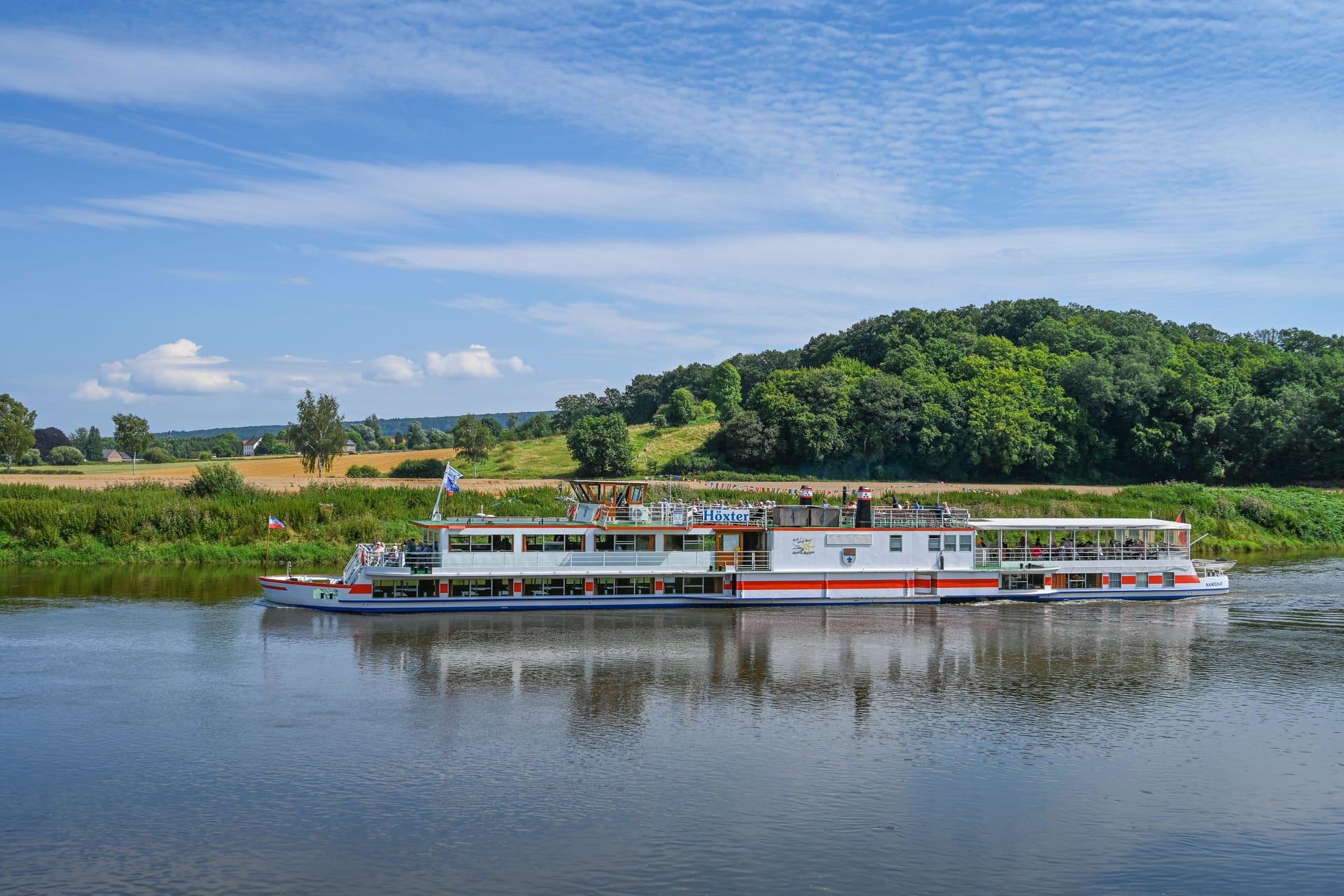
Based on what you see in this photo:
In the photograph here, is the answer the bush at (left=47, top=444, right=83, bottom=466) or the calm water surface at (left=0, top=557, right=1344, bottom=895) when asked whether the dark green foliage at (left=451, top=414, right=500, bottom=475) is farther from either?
the bush at (left=47, top=444, right=83, bottom=466)

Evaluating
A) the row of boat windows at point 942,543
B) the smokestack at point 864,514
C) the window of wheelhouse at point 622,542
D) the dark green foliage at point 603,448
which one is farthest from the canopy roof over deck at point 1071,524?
the dark green foliage at point 603,448

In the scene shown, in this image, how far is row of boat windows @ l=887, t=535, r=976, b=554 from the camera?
53.8 m

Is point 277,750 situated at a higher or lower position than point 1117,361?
lower

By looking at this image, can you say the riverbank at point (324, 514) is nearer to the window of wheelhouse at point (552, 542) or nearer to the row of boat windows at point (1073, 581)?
the window of wheelhouse at point (552, 542)

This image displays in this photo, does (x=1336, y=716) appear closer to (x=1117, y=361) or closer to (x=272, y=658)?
(x=272, y=658)

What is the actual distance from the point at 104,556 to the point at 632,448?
6200 cm

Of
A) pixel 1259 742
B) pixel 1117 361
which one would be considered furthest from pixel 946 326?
pixel 1259 742

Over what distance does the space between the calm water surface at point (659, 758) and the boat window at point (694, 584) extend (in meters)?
5.70

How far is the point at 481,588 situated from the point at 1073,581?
Answer: 30017 mm

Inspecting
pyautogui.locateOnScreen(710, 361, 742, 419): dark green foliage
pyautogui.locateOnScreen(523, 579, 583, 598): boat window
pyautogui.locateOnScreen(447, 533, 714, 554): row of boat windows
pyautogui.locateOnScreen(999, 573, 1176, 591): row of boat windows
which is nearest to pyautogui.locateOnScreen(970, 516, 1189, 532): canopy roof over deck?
pyautogui.locateOnScreen(999, 573, 1176, 591): row of boat windows

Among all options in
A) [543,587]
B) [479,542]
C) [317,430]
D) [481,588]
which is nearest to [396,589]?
[481,588]

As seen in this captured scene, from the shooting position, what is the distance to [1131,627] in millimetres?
48312

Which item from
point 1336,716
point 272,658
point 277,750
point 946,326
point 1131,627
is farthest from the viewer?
point 946,326

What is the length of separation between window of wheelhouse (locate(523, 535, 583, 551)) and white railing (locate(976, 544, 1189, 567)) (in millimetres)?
20348
